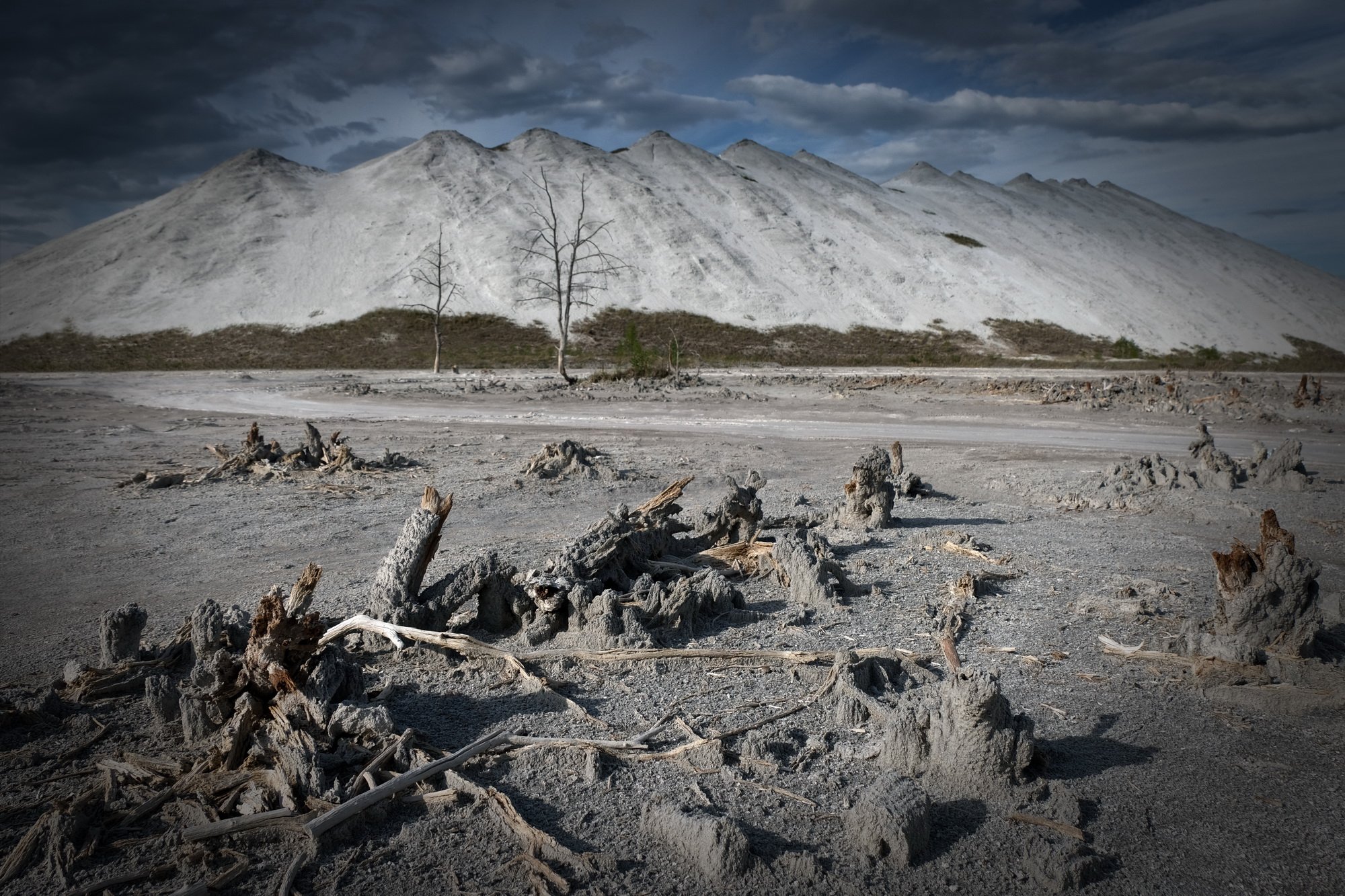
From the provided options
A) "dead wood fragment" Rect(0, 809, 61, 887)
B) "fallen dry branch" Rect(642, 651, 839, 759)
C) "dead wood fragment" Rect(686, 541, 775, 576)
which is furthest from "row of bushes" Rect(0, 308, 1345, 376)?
"dead wood fragment" Rect(0, 809, 61, 887)

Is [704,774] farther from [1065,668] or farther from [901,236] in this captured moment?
[901,236]

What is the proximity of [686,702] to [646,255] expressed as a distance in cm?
7731

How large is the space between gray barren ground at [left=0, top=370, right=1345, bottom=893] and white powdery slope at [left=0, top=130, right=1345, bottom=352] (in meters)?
62.6

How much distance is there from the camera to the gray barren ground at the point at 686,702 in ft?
9.32

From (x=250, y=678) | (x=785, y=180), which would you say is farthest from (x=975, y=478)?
(x=785, y=180)

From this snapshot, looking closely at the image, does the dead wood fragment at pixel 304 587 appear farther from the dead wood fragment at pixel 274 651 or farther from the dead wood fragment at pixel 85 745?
the dead wood fragment at pixel 85 745

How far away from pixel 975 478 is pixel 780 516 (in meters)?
4.17

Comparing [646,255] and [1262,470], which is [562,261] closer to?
[646,255]

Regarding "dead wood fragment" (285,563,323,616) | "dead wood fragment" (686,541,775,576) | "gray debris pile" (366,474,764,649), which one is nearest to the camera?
"dead wood fragment" (285,563,323,616)

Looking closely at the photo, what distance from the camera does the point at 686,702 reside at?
4.07 m

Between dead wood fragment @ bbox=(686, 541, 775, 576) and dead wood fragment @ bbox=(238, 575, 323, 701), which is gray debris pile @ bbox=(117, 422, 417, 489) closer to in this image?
dead wood fragment @ bbox=(686, 541, 775, 576)

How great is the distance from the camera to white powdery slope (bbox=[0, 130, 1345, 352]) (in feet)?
226

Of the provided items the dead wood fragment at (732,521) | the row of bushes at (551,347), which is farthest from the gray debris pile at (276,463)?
the row of bushes at (551,347)

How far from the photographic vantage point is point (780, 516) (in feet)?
27.0
